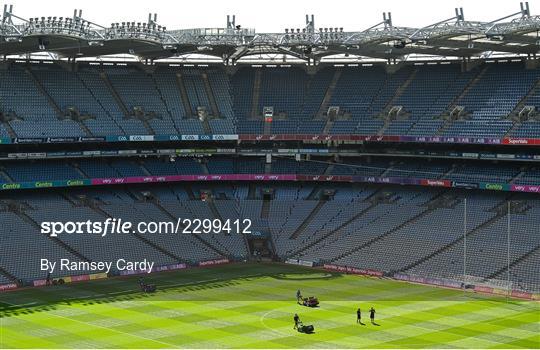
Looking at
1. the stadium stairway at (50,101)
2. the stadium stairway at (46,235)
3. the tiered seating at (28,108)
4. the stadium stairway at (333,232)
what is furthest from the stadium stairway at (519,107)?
the tiered seating at (28,108)

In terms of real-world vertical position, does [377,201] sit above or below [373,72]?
below

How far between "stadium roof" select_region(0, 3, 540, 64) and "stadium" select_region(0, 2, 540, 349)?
0.69 feet

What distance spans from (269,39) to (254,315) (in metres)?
31.7

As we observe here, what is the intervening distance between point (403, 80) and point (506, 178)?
16.7 metres

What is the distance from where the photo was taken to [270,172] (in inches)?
3472

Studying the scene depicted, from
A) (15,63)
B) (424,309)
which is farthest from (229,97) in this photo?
(424,309)

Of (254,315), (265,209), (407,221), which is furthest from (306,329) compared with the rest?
(265,209)

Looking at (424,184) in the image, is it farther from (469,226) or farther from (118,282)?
(118,282)

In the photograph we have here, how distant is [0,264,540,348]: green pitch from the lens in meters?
49.5

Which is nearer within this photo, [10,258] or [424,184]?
[10,258]

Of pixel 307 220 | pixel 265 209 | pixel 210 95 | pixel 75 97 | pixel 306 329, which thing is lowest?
pixel 306 329

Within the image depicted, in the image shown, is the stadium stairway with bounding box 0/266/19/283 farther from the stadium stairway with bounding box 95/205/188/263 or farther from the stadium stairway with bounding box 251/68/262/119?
the stadium stairway with bounding box 251/68/262/119

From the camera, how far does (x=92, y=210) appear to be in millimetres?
78812

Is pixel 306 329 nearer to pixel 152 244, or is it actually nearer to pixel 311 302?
pixel 311 302
